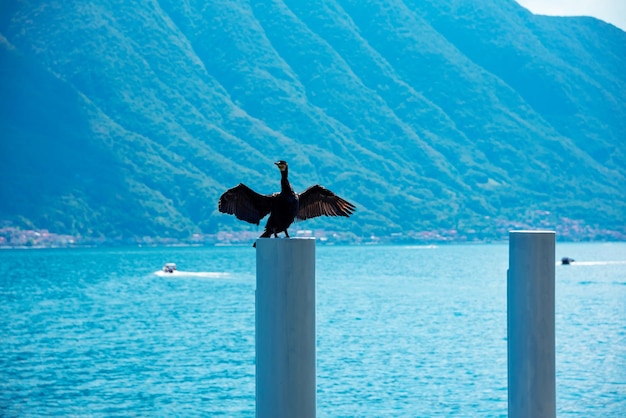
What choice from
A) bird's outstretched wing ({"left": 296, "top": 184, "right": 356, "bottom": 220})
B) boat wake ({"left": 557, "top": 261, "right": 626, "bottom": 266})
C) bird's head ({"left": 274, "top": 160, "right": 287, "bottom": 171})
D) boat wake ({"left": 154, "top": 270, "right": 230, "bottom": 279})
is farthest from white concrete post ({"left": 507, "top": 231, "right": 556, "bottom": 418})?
boat wake ({"left": 557, "top": 261, "right": 626, "bottom": 266})

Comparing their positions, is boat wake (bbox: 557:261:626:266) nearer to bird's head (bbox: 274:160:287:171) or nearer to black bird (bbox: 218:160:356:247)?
black bird (bbox: 218:160:356:247)

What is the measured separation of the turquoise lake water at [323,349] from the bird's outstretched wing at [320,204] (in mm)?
22628

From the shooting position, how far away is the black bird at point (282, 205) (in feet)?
24.9

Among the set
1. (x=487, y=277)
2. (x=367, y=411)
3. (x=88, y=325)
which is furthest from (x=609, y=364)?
(x=487, y=277)

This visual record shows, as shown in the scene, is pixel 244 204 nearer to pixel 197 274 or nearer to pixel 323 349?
pixel 323 349

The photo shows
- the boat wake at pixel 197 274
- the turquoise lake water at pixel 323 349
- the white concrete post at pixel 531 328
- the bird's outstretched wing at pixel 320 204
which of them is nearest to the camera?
the white concrete post at pixel 531 328

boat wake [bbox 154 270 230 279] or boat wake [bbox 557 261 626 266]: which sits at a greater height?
boat wake [bbox 557 261 626 266]

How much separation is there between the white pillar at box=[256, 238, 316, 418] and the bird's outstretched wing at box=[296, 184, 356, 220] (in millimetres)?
2169

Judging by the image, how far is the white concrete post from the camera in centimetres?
724

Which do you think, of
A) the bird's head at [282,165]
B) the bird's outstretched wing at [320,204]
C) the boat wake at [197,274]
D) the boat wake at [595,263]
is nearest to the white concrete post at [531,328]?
the bird's outstretched wing at [320,204]

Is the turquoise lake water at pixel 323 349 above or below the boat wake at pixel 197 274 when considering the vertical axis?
below

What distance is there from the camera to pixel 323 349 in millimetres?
48531

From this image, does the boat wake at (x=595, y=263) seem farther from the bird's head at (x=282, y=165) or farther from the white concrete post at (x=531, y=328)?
the bird's head at (x=282, y=165)

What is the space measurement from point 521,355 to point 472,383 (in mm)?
30409
